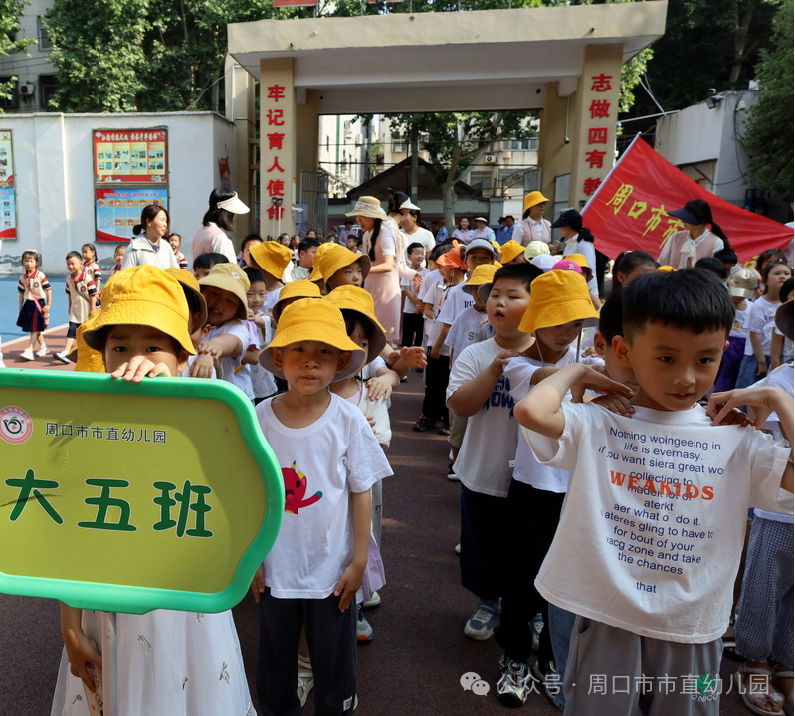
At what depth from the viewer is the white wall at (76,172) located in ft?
47.2

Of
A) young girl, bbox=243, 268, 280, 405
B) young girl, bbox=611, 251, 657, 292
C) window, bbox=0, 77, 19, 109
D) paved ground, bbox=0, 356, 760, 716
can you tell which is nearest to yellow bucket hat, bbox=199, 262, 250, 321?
young girl, bbox=243, 268, 280, 405

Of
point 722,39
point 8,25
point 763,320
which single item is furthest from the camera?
point 8,25

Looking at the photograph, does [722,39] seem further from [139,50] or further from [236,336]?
[139,50]

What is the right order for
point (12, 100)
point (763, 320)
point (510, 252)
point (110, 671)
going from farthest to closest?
point (12, 100) < point (763, 320) < point (510, 252) < point (110, 671)

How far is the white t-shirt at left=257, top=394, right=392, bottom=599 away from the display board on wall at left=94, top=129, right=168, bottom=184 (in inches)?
568

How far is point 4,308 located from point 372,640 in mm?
11275

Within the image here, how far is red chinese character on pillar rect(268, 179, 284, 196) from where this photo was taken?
11.9 m

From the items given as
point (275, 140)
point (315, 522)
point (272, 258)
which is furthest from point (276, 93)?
point (315, 522)

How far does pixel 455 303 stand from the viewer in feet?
14.7

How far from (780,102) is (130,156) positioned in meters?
16.0

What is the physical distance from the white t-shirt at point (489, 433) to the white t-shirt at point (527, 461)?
0.22 ft

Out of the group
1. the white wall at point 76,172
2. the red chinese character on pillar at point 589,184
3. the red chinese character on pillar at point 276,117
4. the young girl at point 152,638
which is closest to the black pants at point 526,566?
the young girl at point 152,638

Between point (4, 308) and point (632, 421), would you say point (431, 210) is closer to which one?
point (4, 308)

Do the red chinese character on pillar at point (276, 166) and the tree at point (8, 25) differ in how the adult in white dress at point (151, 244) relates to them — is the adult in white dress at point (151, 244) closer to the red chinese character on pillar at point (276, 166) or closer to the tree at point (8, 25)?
the red chinese character on pillar at point (276, 166)
